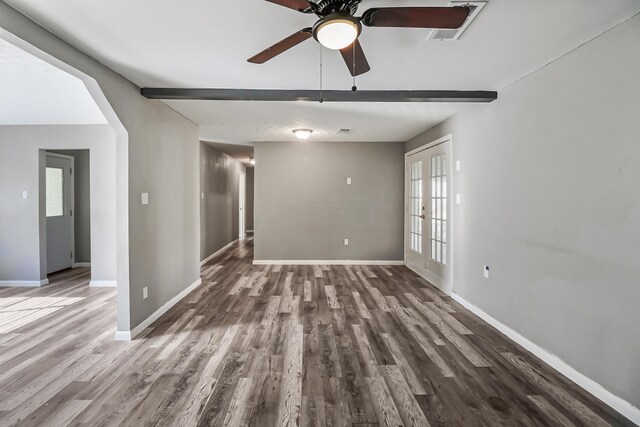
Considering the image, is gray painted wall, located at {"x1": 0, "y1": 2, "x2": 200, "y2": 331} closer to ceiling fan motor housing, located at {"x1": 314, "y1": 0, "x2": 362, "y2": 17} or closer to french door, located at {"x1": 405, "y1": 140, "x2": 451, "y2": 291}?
ceiling fan motor housing, located at {"x1": 314, "y1": 0, "x2": 362, "y2": 17}

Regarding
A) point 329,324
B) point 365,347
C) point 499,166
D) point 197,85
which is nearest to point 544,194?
point 499,166

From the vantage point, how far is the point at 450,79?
2.80 metres

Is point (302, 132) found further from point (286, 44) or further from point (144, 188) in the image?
point (286, 44)

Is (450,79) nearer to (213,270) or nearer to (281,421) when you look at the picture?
(281,421)

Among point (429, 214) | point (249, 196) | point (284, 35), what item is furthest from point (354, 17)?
point (249, 196)

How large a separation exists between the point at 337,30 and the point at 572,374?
9.02ft

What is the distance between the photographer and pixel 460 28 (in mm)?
1944

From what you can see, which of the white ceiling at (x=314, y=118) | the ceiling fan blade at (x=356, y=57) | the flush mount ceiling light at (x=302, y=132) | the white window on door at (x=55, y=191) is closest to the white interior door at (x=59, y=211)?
the white window on door at (x=55, y=191)

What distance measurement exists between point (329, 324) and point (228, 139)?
3.95m

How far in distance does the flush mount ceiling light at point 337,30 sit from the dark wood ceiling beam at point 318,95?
1.54 meters

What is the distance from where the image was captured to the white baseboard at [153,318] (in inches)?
108

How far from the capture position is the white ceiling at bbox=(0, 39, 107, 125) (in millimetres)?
2465

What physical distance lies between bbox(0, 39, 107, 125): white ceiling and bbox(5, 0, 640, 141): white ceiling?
618 mm

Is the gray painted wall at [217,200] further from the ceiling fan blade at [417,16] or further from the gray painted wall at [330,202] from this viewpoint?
the ceiling fan blade at [417,16]
